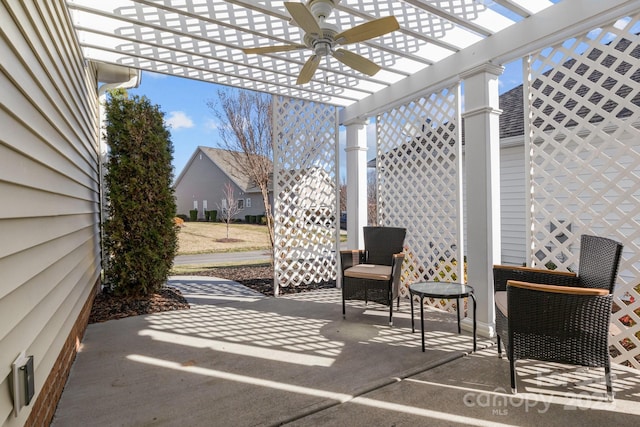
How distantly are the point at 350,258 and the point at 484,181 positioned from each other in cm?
179

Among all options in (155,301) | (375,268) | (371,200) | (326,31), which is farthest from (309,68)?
(371,200)

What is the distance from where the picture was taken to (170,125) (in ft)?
17.0

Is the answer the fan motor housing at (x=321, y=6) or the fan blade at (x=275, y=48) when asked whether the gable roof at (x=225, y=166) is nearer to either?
the fan blade at (x=275, y=48)

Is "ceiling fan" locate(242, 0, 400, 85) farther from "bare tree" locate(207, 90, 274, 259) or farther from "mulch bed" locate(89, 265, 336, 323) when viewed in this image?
"bare tree" locate(207, 90, 274, 259)

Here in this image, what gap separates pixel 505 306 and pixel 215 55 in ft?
12.3

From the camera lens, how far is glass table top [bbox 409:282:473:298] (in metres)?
3.12

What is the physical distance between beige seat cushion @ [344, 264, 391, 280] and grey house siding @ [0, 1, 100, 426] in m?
2.68

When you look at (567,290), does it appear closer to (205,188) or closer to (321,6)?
(321,6)

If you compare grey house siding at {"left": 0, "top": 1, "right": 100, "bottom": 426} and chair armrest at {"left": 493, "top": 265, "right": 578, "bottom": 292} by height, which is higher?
grey house siding at {"left": 0, "top": 1, "right": 100, "bottom": 426}

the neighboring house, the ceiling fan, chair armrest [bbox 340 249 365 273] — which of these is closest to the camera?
the ceiling fan

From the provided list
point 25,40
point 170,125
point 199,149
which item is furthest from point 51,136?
point 199,149

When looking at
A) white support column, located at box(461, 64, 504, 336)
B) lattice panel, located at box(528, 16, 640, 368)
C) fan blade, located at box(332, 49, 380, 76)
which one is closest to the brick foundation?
fan blade, located at box(332, 49, 380, 76)

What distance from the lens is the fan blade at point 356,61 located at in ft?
10.1

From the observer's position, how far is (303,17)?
2514 mm
